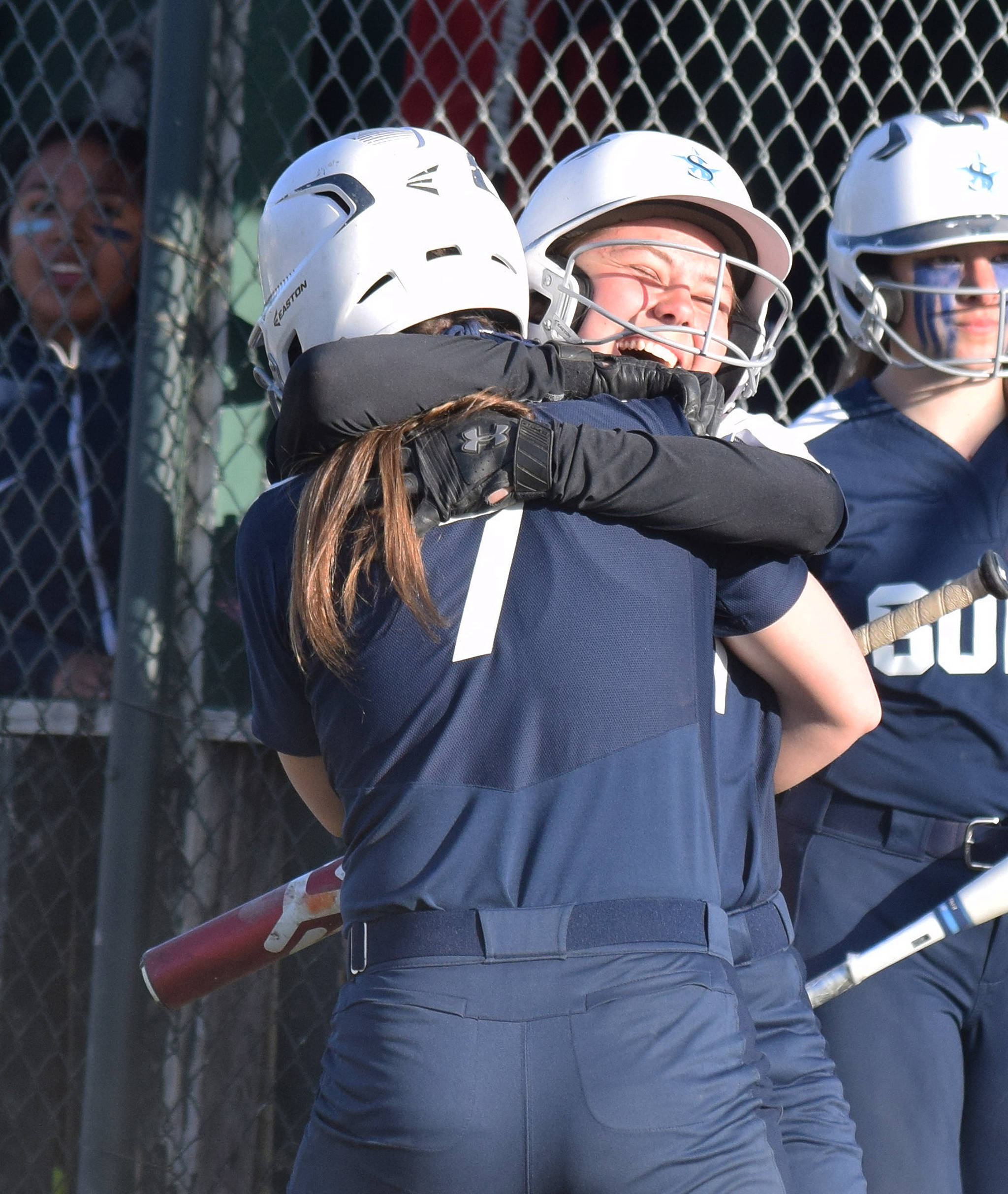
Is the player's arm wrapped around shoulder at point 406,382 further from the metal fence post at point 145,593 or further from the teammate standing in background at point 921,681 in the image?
the metal fence post at point 145,593

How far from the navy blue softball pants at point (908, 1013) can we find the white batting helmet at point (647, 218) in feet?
2.55

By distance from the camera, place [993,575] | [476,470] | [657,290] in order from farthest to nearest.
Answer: [657,290]
[993,575]
[476,470]

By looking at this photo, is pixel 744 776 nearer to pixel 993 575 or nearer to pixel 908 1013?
pixel 993 575

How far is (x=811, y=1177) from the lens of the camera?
1.65 metres

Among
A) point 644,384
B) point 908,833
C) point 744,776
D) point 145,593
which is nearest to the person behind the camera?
point 644,384

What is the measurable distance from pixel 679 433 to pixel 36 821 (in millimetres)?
2247

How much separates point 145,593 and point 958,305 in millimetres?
1752

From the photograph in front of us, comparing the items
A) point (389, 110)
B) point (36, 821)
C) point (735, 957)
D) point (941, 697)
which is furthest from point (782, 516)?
point (389, 110)

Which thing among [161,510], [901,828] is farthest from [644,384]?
[161,510]

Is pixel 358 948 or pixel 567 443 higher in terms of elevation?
pixel 567 443

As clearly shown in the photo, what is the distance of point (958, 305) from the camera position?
2354mm

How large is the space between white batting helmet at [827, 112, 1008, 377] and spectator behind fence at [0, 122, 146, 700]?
174cm

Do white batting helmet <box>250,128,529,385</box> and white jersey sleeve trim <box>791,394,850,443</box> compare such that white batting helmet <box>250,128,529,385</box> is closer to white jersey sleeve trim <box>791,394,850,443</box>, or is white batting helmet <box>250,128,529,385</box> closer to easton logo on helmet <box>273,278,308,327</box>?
easton logo on helmet <box>273,278,308,327</box>

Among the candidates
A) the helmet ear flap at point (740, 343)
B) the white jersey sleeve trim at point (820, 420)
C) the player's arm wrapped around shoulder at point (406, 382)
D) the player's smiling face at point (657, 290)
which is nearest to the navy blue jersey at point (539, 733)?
the player's arm wrapped around shoulder at point (406, 382)
